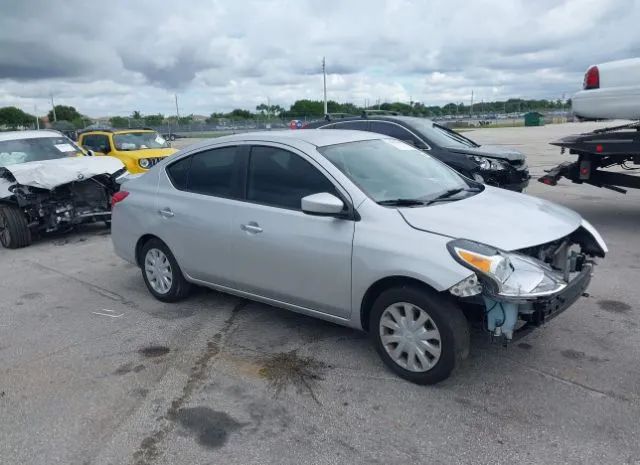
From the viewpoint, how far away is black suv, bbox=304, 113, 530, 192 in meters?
8.74

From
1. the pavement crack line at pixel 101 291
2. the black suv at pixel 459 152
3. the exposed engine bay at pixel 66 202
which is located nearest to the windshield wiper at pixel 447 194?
the pavement crack line at pixel 101 291

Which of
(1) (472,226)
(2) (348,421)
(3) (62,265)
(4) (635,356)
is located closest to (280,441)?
(2) (348,421)

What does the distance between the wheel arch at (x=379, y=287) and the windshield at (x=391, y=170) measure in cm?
61

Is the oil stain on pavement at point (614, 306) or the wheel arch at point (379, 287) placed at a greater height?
the wheel arch at point (379, 287)

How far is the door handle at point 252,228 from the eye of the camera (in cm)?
448

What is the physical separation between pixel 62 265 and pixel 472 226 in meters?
5.82

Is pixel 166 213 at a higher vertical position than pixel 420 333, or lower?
higher

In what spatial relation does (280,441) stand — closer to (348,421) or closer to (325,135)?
(348,421)

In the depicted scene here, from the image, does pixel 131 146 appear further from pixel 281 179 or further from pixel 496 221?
pixel 496 221

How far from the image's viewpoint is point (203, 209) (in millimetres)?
4949

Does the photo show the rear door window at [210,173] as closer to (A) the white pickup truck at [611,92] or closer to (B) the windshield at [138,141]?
(A) the white pickup truck at [611,92]

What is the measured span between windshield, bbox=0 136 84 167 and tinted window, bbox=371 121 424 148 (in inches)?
210

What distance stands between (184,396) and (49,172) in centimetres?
600

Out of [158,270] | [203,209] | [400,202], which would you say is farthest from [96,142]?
[400,202]
